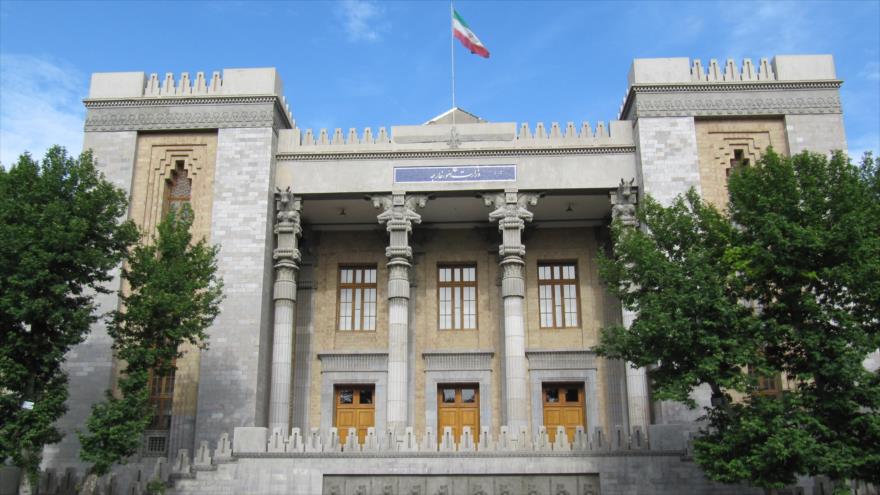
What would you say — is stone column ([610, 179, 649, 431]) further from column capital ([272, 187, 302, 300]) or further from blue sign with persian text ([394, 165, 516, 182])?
column capital ([272, 187, 302, 300])

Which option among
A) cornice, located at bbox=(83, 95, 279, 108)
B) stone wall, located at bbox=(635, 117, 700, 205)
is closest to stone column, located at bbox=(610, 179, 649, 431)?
stone wall, located at bbox=(635, 117, 700, 205)

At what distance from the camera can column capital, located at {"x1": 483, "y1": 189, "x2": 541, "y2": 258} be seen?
26500mm

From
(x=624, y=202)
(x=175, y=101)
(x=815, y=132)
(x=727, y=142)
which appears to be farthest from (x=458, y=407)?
(x=815, y=132)

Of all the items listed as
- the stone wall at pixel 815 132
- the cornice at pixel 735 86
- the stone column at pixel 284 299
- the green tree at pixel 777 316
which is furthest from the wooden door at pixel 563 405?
the stone wall at pixel 815 132

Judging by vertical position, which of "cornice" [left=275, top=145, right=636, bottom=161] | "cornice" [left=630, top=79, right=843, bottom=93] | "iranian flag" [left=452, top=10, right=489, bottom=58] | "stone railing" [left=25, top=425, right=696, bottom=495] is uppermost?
Answer: "iranian flag" [left=452, top=10, right=489, bottom=58]

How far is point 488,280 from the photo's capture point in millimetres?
29859

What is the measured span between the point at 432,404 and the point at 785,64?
53.2 ft

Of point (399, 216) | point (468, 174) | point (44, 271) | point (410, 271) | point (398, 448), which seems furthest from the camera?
point (410, 271)

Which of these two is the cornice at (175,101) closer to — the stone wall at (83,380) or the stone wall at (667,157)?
the stone wall at (83,380)

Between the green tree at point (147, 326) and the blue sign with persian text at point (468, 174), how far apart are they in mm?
8049

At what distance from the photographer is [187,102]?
27344 mm

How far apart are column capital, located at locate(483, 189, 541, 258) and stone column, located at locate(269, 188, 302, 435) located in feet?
21.0

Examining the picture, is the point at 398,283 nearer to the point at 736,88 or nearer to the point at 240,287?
the point at 240,287

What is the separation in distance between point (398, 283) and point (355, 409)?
209 inches
